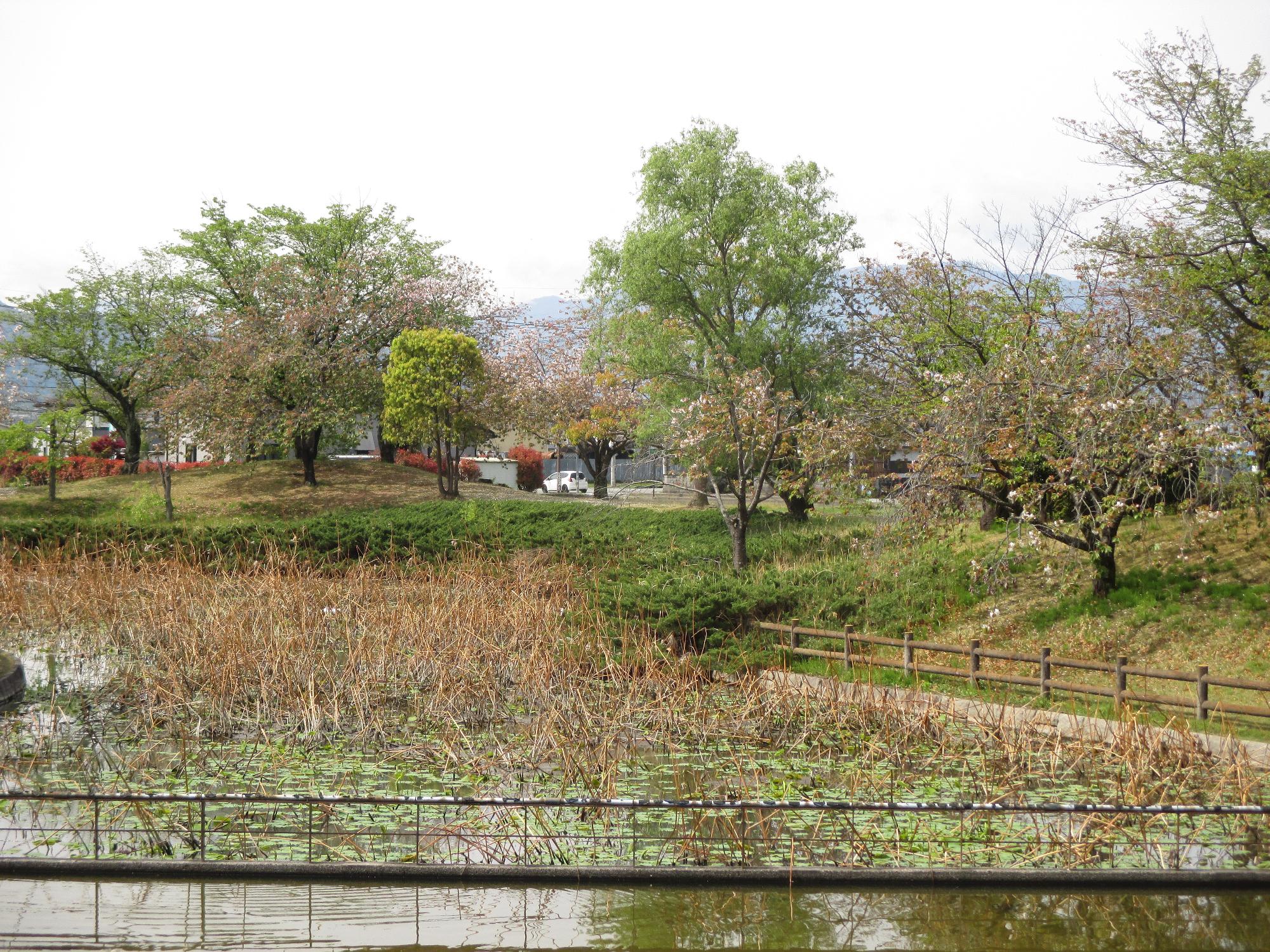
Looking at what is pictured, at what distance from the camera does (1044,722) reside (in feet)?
29.7

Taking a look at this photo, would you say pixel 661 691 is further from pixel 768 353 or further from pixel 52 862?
pixel 768 353

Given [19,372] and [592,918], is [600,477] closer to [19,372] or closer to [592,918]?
[19,372]

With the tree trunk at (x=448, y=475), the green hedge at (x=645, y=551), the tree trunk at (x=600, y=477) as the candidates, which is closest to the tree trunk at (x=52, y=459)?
the green hedge at (x=645, y=551)

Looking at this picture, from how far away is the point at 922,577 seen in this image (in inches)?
635

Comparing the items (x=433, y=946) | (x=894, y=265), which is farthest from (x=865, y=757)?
(x=894, y=265)

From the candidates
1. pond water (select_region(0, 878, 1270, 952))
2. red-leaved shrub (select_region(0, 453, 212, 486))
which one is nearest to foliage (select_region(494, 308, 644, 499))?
red-leaved shrub (select_region(0, 453, 212, 486))

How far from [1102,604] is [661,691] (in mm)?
7432

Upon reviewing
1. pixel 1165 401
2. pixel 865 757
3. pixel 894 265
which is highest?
pixel 894 265

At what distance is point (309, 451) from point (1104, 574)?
22.5 metres

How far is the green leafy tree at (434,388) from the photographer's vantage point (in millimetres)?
27656

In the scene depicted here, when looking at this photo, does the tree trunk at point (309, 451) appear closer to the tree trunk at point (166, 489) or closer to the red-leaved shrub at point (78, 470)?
the tree trunk at point (166, 489)

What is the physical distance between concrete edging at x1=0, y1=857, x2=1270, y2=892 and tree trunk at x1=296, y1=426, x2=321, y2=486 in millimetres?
24944

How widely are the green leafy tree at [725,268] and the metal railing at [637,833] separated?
46.7ft

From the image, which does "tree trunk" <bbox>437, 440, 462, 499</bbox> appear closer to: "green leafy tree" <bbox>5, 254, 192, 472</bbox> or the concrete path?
"green leafy tree" <bbox>5, 254, 192, 472</bbox>
